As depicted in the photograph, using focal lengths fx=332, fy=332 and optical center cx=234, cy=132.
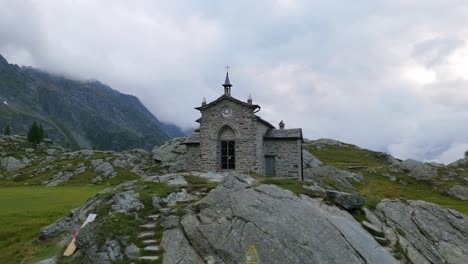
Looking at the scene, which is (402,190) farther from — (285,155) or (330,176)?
(285,155)

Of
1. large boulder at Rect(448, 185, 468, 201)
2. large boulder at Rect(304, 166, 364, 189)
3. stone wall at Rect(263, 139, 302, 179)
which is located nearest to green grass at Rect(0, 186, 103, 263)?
stone wall at Rect(263, 139, 302, 179)

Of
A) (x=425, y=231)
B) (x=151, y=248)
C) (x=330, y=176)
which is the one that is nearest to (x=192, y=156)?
(x=151, y=248)

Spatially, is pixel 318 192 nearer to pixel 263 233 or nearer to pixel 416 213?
pixel 416 213

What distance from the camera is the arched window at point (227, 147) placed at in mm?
41656

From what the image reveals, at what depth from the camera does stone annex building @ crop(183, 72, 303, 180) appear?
4078 cm

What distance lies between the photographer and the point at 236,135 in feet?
134

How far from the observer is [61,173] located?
87.8 metres

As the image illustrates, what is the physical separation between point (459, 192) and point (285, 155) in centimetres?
4862

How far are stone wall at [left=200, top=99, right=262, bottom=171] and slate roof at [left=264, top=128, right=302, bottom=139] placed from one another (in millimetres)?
3234

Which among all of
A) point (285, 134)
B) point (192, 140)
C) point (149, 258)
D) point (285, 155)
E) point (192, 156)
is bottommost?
point (149, 258)

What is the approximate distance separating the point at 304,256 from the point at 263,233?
252 centimetres

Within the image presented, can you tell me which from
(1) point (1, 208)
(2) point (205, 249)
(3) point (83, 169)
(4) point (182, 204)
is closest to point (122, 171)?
(3) point (83, 169)

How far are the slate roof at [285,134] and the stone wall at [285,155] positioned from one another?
552 millimetres

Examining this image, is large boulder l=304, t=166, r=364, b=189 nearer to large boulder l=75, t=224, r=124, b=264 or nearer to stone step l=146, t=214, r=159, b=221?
stone step l=146, t=214, r=159, b=221
